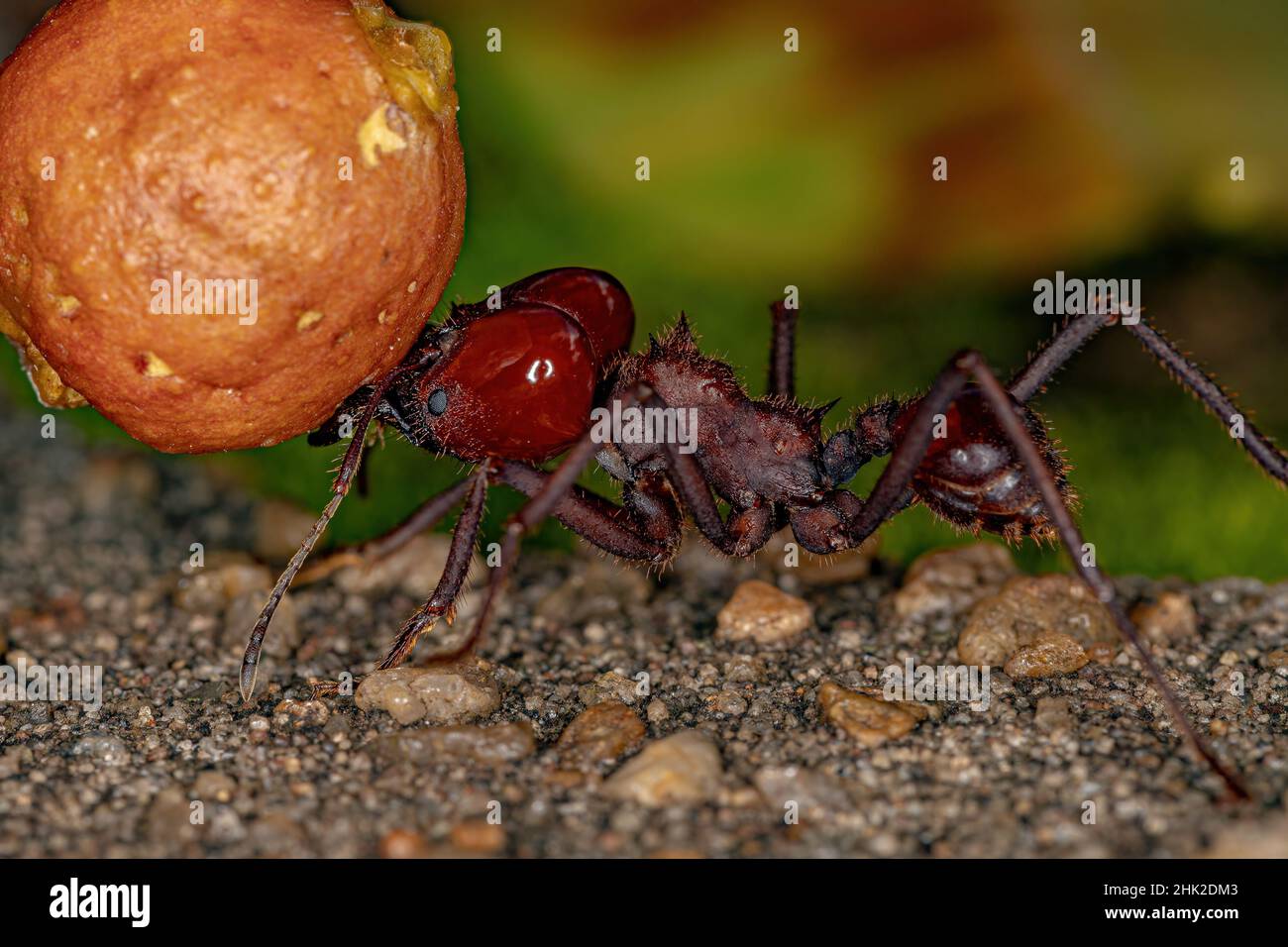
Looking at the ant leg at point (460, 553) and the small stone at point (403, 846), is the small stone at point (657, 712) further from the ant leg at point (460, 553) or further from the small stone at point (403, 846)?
the small stone at point (403, 846)

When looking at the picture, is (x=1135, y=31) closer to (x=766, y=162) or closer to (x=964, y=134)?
(x=964, y=134)

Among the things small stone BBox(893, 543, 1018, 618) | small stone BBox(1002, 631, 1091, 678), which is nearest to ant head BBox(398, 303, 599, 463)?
small stone BBox(893, 543, 1018, 618)

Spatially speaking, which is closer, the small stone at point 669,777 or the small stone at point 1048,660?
the small stone at point 669,777

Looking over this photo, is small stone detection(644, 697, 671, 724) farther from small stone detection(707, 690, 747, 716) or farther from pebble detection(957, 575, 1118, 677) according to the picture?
pebble detection(957, 575, 1118, 677)

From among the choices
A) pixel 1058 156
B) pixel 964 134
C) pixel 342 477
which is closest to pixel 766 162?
pixel 964 134

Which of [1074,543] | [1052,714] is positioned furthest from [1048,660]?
[1074,543]

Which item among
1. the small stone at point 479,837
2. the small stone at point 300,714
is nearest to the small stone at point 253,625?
the small stone at point 300,714

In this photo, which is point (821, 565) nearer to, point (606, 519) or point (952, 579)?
point (952, 579)
